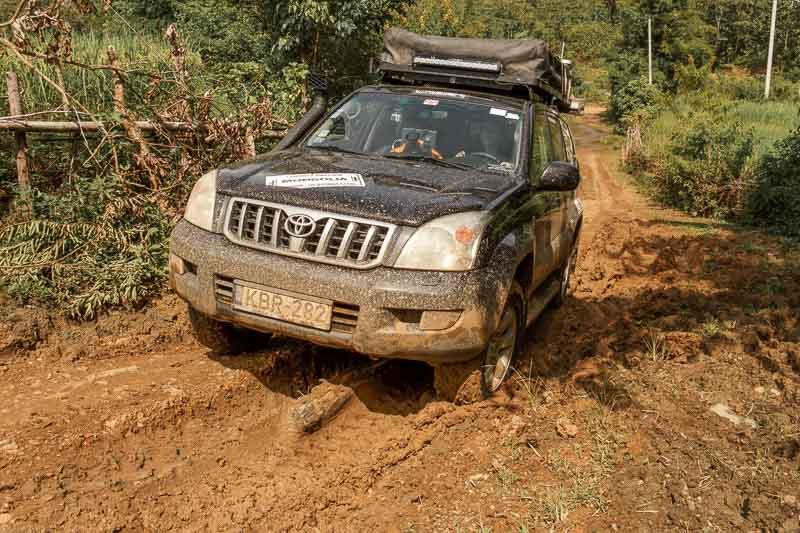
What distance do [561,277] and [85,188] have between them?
4.06m

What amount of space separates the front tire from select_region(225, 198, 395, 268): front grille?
2.61 feet

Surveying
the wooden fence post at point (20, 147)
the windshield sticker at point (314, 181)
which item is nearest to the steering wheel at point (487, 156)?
the windshield sticker at point (314, 181)

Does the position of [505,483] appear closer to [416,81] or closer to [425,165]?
[425,165]

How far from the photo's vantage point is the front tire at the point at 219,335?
4.02 metres

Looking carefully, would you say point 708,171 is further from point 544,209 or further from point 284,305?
point 284,305

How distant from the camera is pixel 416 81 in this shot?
5.64 m

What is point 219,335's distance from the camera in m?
4.09

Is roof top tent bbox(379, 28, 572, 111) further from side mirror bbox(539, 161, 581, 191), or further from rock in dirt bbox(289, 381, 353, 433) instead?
rock in dirt bbox(289, 381, 353, 433)

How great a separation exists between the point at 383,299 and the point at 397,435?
947mm

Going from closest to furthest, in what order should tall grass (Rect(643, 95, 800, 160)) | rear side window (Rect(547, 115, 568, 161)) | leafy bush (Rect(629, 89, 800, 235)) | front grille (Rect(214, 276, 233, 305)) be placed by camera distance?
front grille (Rect(214, 276, 233, 305))
rear side window (Rect(547, 115, 568, 161))
leafy bush (Rect(629, 89, 800, 235))
tall grass (Rect(643, 95, 800, 160))

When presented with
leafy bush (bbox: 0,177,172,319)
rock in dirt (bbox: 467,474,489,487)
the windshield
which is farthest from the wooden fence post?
rock in dirt (bbox: 467,474,489,487)

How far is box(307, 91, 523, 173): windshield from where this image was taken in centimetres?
436

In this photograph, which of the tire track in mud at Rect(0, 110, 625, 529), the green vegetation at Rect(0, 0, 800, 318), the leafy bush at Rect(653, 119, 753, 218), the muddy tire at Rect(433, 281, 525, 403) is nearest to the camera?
the tire track in mud at Rect(0, 110, 625, 529)

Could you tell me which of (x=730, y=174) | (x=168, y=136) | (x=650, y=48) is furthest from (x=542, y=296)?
(x=650, y=48)
